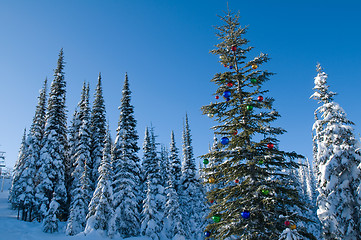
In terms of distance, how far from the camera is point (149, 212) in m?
29.5

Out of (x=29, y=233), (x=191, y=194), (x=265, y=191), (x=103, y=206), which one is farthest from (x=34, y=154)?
(x=265, y=191)

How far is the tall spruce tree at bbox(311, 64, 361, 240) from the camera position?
1659cm

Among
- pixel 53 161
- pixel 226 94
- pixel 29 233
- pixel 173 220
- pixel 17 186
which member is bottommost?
pixel 173 220

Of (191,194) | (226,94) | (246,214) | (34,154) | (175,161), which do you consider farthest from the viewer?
(175,161)

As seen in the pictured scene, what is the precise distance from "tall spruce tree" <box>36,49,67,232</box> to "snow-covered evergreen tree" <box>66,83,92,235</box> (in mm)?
1750

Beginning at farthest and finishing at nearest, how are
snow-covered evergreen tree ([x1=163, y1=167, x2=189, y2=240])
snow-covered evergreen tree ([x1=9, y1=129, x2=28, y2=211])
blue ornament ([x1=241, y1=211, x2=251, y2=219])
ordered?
snow-covered evergreen tree ([x1=9, y1=129, x2=28, y2=211]), snow-covered evergreen tree ([x1=163, y1=167, x2=189, y2=240]), blue ornament ([x1=241, y1=211, x2=251, y2=219])

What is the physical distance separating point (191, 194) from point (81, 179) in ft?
61.5

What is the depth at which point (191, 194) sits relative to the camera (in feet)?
135


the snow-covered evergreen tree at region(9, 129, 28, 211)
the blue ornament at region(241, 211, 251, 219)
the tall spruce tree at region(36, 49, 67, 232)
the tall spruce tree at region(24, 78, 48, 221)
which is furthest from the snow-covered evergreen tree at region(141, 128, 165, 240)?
the blue ornament at region(241, 211, 251, 219)

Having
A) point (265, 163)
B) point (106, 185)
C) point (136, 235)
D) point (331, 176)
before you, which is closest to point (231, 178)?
point (265, 163)

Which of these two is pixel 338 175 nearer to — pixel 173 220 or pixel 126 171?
pixel 173 220

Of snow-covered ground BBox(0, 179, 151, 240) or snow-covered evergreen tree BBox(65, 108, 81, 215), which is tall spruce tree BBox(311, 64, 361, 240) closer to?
snow-covered ground BBox(0, 179, 151, 240)

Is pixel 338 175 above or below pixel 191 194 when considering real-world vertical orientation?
above

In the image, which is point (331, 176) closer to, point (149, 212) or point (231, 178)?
point (231, 178)
